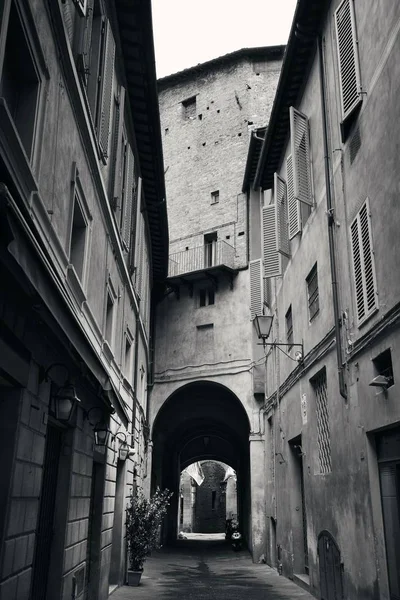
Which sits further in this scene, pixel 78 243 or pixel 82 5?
pixel 78 243

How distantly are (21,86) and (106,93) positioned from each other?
3.74 m

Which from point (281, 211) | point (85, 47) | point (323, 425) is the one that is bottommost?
point (323, 425)

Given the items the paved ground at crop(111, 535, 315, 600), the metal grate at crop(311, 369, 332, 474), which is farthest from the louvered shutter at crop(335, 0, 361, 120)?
the paved ground at crop(111, 535, 315, 600)

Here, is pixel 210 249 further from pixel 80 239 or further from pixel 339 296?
pixel 80 239

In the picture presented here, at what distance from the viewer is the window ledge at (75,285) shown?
24.2ft

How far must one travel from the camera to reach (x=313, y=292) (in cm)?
1162

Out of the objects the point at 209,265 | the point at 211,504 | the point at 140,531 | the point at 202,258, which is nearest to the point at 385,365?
the point at 140,531

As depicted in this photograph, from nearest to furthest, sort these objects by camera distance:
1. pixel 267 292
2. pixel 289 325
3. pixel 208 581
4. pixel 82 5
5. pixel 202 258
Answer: pixel 82 5 → pixel 208 581 → pixel 289 325 → pixel 267 292 → pixel 202 258

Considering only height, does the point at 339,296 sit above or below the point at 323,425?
above

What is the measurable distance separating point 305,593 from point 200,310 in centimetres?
1230

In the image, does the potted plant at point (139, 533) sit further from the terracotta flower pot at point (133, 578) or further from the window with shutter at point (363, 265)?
the window with shutter at point (363, 265)

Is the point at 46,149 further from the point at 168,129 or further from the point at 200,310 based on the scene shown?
the point at 168,129

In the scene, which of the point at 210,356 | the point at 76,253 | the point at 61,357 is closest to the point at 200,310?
the point at 210,356

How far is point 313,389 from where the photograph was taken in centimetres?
1145
